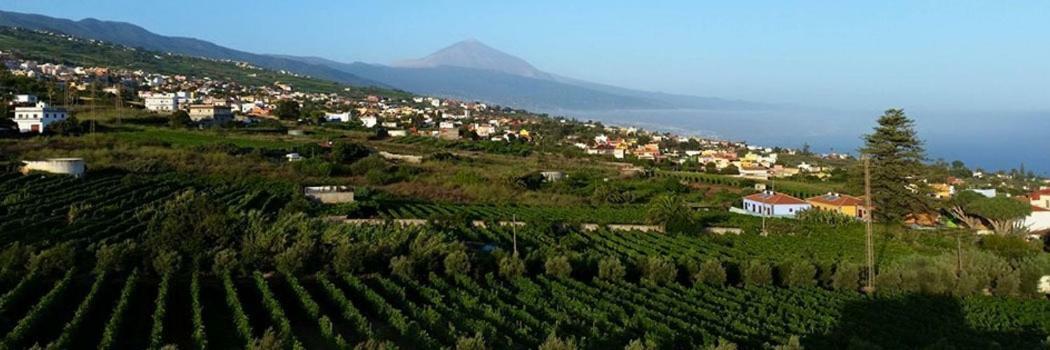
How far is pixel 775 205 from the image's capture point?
39.2 m

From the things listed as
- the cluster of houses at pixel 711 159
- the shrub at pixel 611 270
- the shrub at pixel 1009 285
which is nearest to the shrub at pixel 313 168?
the shrub at pixel 611 270

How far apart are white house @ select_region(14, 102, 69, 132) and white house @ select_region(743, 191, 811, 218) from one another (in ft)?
135

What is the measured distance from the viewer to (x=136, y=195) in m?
30.8

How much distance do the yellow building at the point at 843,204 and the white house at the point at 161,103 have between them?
5356 centimetres

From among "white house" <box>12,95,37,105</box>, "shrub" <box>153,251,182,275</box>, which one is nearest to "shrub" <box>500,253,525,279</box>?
"shrub" <box>153,251,182,275</box>

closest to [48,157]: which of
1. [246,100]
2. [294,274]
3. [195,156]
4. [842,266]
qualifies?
[195,156]

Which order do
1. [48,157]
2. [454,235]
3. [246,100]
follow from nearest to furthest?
[454,235], [48,157], [246,100]

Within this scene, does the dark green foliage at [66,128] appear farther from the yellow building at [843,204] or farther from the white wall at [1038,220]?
the white wall at [1038,220]

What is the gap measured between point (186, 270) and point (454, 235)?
951cm

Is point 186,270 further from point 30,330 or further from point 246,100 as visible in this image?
point 246,100

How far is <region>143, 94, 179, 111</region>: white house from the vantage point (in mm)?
69938

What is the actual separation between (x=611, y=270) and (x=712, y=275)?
254 cm

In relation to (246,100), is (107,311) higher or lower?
lower

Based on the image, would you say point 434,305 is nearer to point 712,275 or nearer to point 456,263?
point 456,263
